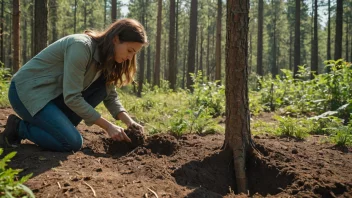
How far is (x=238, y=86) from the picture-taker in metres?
2.90

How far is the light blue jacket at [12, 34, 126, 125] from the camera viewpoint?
2.77 meters

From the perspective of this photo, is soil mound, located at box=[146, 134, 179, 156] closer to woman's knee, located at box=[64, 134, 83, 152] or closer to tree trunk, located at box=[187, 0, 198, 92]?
woman's knee, located at box=[64, 134, 83, 152]

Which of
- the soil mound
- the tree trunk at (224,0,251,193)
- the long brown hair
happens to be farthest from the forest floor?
the long brown hair

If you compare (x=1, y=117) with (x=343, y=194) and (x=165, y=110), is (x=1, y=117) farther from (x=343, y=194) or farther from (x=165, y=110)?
(x=343, y=194)

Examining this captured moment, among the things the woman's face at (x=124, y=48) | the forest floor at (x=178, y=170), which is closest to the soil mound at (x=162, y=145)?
the forest floor at (x=178, y=170)

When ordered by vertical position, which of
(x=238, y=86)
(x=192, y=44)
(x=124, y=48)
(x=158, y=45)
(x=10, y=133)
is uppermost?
(x=158, y=45)

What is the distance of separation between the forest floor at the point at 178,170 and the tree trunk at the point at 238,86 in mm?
115

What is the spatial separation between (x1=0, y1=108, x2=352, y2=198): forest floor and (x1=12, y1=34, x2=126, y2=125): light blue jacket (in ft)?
1.50

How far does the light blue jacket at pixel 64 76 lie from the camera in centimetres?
277

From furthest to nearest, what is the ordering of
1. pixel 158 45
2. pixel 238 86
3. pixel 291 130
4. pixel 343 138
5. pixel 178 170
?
pixel 158 45, pixel 291 130, pixel 343 138, pixel 238 86, pixel 178 170

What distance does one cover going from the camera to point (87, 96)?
11.0ft

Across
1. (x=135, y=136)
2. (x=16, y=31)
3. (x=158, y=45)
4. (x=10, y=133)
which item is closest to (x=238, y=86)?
(x=135, y=136)

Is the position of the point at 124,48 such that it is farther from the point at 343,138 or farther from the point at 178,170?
the point at 343,138

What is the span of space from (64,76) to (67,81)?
0.19ft
